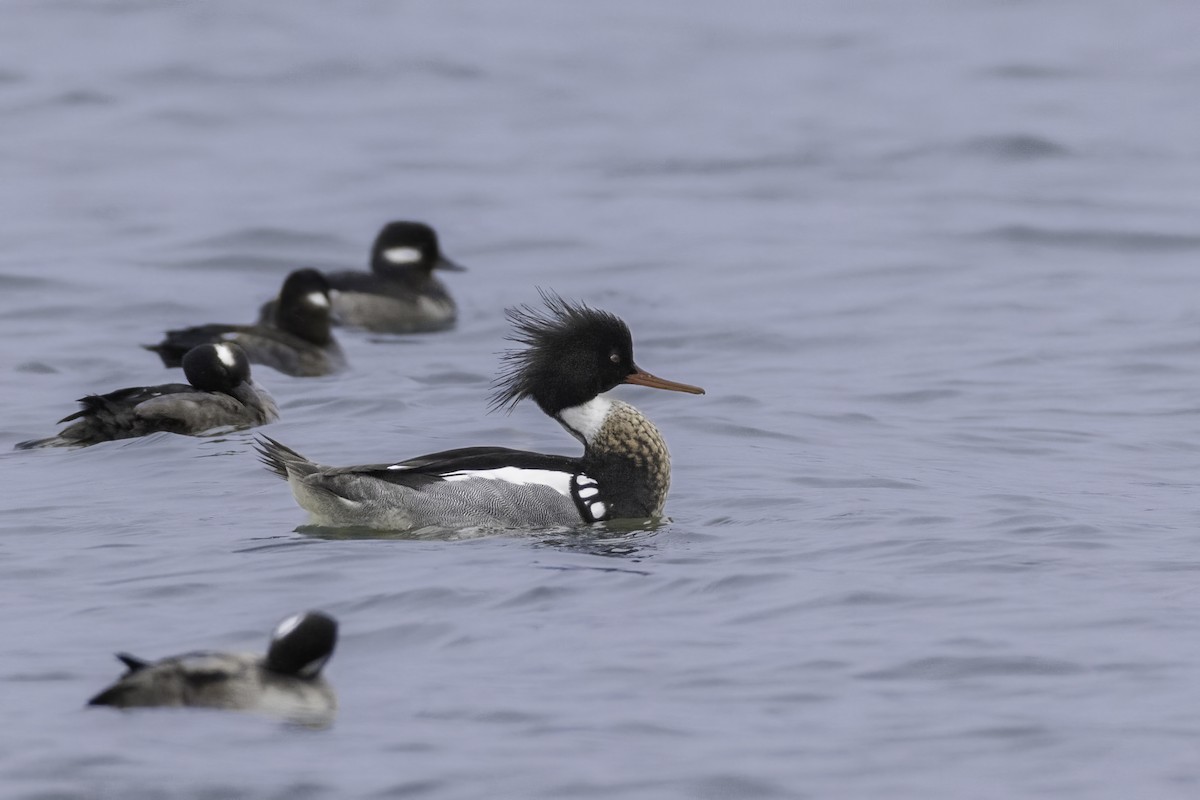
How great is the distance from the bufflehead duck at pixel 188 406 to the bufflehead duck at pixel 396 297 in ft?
12.0

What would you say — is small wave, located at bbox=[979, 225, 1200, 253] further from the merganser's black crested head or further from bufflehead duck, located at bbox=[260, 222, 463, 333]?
the merganser's black crested head

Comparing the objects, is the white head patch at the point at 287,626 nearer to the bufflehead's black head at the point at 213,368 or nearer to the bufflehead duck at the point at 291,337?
the bufflehead's black head at the point at 213,368

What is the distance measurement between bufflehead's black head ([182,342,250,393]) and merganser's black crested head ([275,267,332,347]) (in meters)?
2.23

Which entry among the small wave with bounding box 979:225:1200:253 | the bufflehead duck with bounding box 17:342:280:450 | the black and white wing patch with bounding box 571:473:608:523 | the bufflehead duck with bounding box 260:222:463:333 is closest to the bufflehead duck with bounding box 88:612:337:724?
the black and white wing patch with bounding box 571:473:608:523

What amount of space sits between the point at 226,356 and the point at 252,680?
17.8 feet

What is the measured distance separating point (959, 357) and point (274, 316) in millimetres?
4932

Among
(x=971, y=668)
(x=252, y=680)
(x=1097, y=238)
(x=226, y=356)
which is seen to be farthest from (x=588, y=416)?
(x=1097, y=238)

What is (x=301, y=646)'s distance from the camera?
641 centimetres

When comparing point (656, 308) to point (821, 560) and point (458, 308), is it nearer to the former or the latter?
point (458, 308)

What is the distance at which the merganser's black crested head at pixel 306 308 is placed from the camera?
13.9m

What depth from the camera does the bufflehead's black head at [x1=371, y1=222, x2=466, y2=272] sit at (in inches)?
643

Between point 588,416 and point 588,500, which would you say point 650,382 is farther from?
point 588,500

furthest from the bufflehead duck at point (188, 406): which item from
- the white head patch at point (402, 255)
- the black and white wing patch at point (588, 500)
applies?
the white head patch at point (402, 255)

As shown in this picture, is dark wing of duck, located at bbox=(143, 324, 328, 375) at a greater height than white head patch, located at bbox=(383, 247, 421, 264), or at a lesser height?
lesser
